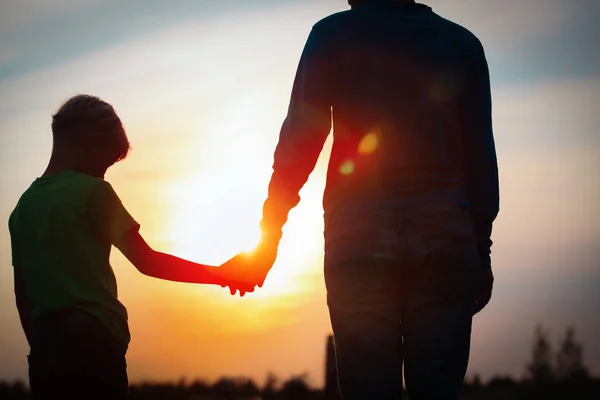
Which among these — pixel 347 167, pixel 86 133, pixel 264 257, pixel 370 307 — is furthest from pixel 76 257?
pixel 370 307

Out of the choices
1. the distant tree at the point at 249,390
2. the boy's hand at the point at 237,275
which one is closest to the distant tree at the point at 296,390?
the distant tree at the point at 249,390

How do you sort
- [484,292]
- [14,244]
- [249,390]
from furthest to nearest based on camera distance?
[249,390] < [14,244] < [484,292]

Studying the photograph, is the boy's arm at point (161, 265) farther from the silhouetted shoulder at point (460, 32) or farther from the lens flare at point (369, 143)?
the silhouetted shoulder at point (460, 32)

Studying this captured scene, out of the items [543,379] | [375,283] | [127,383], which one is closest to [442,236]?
[375,283]

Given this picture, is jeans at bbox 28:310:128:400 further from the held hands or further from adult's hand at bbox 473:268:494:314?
adult's hand at bbox 473:268:494:314

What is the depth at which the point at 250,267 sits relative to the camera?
4.58m

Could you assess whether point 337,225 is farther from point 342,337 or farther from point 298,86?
point 298,86

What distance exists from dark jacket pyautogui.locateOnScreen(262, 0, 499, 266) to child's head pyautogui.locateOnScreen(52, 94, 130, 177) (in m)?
0.99

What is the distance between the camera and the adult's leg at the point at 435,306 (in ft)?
10.1

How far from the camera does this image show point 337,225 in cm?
320

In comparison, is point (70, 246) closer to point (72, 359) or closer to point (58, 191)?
point (58, 191)

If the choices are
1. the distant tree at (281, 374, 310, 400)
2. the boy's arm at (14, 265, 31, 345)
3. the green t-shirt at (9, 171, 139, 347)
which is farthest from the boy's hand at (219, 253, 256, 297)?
the distant tree at (281, 374, 310, 400)

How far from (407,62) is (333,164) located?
484 millimetres

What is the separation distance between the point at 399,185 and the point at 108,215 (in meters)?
1.56
